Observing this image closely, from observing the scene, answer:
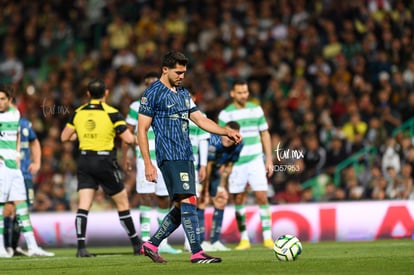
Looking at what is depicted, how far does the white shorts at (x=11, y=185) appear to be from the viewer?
14.3 metres

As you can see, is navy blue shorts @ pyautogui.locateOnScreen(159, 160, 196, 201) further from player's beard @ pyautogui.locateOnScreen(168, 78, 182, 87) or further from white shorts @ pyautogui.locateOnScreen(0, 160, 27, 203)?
white shorts @ pyautogui.locateOnScreen(0, 160, 27, 203)

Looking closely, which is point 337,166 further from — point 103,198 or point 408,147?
point 103,198

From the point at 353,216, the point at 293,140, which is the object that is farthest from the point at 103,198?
the point at 353,216

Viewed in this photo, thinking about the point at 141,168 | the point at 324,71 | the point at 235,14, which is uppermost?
the point at 235,14

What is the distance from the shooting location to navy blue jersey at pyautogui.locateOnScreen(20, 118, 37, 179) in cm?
1527

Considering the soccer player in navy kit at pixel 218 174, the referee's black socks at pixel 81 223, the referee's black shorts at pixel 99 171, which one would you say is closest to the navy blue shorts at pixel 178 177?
the referee's black shorts at pixel 99 171

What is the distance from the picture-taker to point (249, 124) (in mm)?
15375

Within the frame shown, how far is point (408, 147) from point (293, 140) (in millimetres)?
2205

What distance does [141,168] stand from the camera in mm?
14578

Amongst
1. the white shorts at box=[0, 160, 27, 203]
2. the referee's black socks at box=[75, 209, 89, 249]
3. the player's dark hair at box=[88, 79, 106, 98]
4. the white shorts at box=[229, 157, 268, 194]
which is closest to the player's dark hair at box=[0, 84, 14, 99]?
the white shorts at box=[0, 160, 27, 203]

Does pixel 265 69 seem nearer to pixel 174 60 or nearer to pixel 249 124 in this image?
pixel 249 124

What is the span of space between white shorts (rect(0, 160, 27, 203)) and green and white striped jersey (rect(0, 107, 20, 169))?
0.09 meters

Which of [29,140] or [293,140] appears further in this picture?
[293,140]

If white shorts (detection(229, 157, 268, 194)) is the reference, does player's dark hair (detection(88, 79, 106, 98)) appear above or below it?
above
